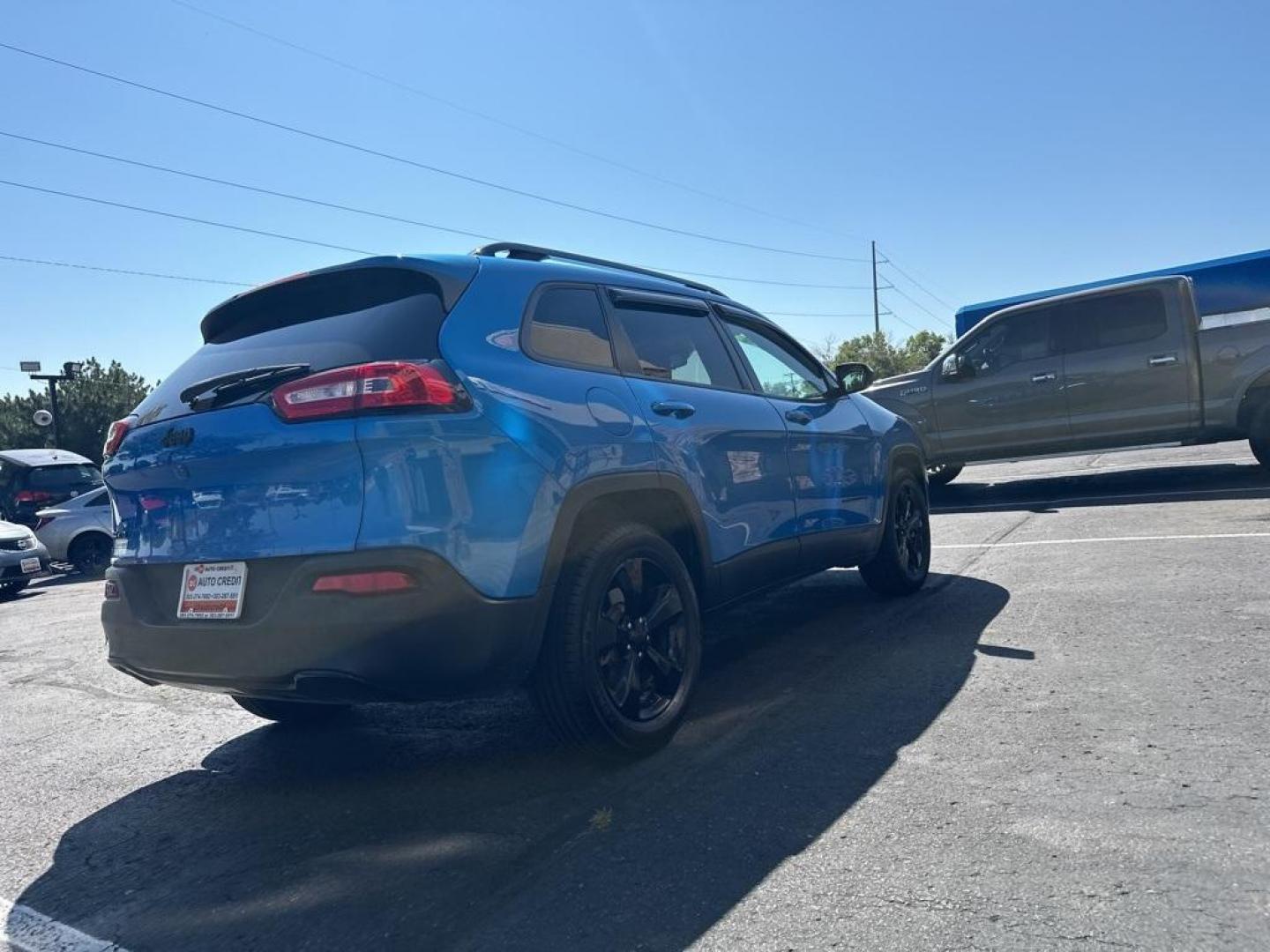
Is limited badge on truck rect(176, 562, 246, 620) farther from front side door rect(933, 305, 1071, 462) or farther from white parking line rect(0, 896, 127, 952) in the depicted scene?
front side door rect(933, 305, 1071, 462)

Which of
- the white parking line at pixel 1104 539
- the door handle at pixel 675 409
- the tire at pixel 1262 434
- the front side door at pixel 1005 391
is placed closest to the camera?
the door handle at pixel 675 409

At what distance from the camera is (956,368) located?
10992mm

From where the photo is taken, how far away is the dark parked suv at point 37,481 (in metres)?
16.7

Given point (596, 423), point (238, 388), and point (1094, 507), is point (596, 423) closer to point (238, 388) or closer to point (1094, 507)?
point (238, 388)

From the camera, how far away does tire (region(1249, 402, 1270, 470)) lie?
930 cm

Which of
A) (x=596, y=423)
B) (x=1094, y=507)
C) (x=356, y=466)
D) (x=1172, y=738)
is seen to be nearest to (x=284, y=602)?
(x=356, y=466)

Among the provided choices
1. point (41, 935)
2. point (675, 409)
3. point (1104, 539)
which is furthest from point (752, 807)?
point (1104, 539)

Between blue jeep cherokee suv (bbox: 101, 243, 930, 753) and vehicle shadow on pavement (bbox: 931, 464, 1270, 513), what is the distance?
682cm

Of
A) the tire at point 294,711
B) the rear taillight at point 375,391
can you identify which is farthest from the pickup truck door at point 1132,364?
the rear taillight at point 375,391

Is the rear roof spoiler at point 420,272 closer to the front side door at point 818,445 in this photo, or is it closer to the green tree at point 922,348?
the front side door at point 818,445

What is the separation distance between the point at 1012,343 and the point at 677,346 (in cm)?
765

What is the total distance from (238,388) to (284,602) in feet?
2.49

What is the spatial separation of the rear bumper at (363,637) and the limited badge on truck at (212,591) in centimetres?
3

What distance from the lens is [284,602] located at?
9.47 ft
